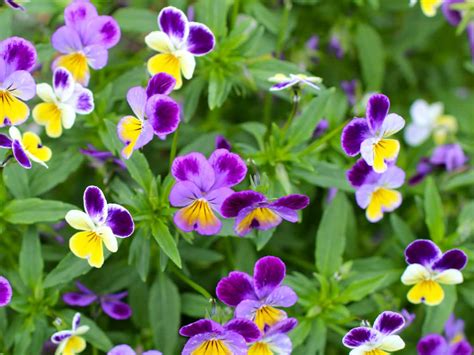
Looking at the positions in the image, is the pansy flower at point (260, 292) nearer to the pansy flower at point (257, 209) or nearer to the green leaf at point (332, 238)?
the pansy flower at point (257, 209)

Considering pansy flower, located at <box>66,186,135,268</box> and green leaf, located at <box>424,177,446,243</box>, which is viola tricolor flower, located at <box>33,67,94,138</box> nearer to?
pansy flower, located at <box>66,186,135,268</box>

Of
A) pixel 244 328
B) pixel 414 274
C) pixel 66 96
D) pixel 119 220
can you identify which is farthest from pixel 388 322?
pixel 66 96

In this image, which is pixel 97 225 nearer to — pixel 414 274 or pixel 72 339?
pixel 72 339

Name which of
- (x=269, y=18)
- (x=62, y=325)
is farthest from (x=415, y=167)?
(x=62, y=325)

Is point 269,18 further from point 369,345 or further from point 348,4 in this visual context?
point 369,345

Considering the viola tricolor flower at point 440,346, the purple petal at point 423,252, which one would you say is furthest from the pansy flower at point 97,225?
the viola tricolor flower at point 440,346
